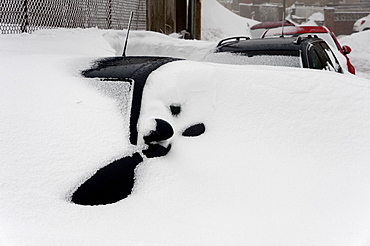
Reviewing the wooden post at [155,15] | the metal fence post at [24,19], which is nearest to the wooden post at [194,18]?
the wooden post at [155,15]

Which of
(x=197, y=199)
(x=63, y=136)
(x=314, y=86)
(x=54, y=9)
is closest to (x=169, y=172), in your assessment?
(x=197, y=199)

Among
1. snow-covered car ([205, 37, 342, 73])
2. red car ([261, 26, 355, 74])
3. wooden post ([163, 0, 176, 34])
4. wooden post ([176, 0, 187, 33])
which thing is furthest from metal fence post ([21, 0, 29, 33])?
wooden post ([176, 0, 187, 33])

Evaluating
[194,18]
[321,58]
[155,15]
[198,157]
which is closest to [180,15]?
[194,18]

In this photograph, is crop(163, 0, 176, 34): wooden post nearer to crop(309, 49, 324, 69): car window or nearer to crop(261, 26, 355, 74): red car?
crop(261, 26, 355, 74): red car

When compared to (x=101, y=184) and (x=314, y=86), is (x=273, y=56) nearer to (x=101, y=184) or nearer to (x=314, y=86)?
(x=314, y=86)

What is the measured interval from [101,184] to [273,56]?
321cm

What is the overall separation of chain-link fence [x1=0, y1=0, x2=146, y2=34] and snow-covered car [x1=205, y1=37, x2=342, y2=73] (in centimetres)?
356

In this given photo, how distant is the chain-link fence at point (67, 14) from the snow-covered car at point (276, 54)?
11.7 feet

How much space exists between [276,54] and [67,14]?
548cm

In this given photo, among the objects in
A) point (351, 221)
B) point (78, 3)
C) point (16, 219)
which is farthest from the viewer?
point (78, 3)

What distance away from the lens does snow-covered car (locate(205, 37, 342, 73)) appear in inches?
188

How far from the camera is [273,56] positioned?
15.9 ft

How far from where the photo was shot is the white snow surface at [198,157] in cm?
181

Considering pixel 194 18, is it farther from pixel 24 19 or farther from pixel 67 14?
pixel 24 19
